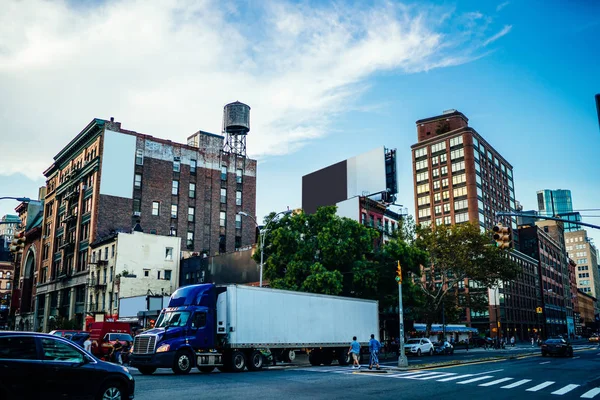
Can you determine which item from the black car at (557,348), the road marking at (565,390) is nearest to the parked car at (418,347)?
the black car at (557,348)

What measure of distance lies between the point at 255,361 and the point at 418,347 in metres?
23.5

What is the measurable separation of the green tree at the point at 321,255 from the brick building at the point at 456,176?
72.5 m

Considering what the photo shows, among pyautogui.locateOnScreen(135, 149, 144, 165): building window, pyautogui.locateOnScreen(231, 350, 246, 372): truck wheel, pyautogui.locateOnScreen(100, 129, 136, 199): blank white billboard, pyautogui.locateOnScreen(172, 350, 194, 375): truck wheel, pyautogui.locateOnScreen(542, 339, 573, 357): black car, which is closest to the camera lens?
pyautogui.locateOnScreen(172, 350, 194, 375): truck wheel

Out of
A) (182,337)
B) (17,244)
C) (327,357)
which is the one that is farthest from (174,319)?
(327,357)

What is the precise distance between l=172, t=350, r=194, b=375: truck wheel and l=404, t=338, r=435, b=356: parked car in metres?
26.3

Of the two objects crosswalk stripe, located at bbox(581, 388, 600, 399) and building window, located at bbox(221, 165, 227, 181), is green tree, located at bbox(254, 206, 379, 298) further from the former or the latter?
building window, located at bbox(221, 165, 227, 181)

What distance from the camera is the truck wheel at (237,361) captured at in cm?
2538

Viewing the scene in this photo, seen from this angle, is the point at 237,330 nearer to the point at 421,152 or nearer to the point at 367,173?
the point at 367,173

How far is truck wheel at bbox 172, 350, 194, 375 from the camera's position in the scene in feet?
75.6

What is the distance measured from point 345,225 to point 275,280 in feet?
23.3

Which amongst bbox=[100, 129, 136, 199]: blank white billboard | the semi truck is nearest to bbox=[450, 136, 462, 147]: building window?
bbox=[100, 129, 136, 199]: blank white billboard

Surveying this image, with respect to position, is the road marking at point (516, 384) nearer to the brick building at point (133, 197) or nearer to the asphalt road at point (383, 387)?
the asphalt road at point (383, 387)

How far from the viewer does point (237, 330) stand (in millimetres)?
25672

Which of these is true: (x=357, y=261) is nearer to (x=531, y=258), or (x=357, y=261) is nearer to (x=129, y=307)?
(x=129, y=307)
